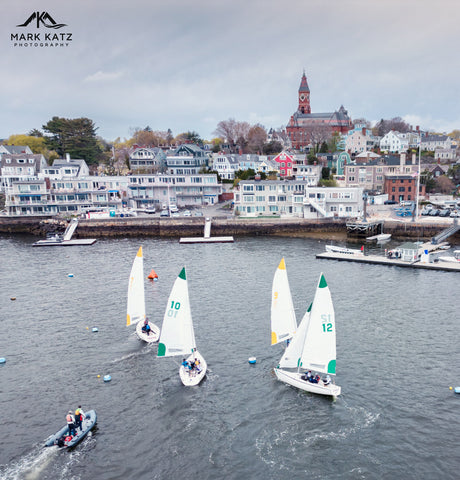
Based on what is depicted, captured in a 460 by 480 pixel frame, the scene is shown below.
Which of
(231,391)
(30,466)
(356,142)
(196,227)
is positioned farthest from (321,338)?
(356,142)

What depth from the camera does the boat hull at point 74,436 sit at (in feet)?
82.6

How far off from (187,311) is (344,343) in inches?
560

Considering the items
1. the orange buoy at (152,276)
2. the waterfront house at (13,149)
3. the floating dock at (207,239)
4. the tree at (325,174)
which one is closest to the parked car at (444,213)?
the tree at (325,174)

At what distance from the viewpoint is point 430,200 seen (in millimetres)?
110062

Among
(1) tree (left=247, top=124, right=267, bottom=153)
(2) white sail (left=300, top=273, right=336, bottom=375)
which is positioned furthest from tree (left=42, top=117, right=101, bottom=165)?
(2) white sail (left=300, top=273, right=336, bottom=375)

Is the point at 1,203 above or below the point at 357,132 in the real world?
below

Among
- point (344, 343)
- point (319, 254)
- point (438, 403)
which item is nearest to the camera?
point (438, 403)

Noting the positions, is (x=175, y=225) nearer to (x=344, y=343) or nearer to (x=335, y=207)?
(x=335, y=207)

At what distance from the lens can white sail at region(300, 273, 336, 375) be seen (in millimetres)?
29094

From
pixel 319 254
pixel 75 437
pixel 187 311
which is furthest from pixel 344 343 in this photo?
pixel 319 254

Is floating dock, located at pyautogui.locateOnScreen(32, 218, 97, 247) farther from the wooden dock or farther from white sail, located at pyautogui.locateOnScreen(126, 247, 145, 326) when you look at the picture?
white sail, located at pyautogui.locateOnScreen(126, 247, 145, 326)

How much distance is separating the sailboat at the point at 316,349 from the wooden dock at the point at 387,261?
35.5m

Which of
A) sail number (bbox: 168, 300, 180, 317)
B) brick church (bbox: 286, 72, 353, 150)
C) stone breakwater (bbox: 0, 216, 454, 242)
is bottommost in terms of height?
sail number (bbox: 168, 300, 180, 317)

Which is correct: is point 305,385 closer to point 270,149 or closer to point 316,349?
point 316,349
